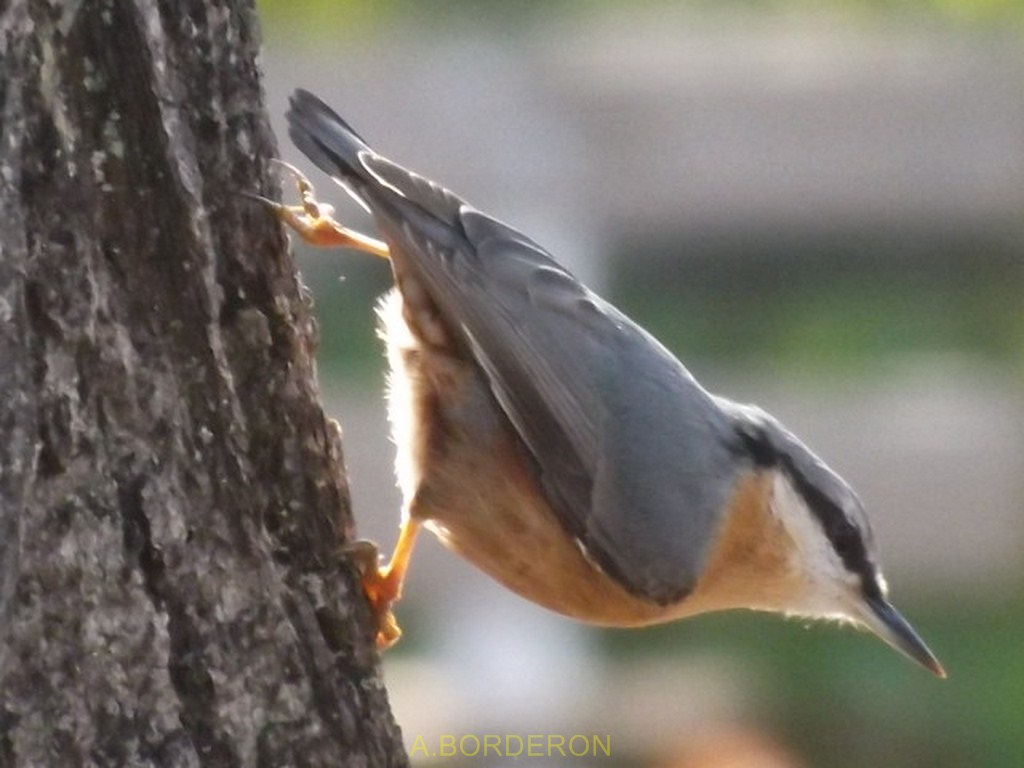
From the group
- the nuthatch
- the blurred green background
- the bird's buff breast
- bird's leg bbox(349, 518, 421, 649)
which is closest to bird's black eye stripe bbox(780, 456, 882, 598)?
the nuthatch

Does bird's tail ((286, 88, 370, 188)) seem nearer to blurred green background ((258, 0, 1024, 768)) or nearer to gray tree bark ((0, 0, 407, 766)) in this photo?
gray tree bark ((0, 0, 407, 766))

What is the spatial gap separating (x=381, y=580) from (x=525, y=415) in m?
0.44

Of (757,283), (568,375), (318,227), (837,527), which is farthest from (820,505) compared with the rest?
(757,283)

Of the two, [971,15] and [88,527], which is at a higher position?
[971,15]

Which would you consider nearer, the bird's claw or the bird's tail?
the bird's claw

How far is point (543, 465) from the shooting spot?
3.59 meters

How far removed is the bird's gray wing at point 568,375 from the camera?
344 centimetres

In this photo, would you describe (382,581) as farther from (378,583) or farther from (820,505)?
(820,505)

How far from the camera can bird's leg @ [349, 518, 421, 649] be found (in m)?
3.09

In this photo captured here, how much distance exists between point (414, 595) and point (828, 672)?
1502 millimetres

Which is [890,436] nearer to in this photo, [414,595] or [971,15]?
[414,595]

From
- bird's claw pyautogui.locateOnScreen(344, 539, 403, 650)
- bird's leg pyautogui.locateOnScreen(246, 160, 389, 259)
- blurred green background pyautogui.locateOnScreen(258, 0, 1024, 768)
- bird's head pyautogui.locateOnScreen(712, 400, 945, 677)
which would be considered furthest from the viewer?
blurred green background pyautogui.locateOnScreen(258, 0, 1024, 768)

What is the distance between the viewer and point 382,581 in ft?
10.7

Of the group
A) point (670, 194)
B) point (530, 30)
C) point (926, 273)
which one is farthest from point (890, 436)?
point (530, 30)
